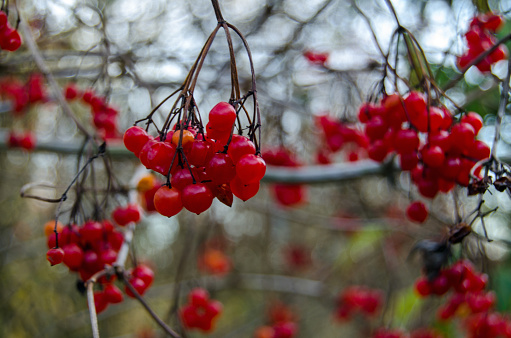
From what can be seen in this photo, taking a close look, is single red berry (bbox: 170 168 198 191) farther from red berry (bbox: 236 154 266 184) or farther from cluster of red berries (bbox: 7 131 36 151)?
cluster of red berries (bbox: 7 131 36 151)

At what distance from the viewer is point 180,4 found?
3.91m

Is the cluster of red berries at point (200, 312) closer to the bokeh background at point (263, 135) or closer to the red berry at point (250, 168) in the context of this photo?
the bokeh background at point (263, 135)

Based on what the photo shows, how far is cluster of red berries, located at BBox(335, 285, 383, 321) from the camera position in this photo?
3773 mm

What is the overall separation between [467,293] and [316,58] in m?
2.04

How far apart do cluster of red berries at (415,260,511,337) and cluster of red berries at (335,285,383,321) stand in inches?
62.9

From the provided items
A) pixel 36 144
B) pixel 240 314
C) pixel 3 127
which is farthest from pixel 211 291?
pixel 240 314

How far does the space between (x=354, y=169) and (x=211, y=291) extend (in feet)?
6.84

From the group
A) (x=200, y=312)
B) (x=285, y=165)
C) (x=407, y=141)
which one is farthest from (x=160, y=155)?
(x=285, y=165)

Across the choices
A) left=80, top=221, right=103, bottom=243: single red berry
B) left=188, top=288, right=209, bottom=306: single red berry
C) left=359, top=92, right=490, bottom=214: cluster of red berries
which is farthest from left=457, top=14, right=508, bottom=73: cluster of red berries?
left=188, top=288, right=209, bottom=306: single red berry

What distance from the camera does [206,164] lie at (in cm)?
89

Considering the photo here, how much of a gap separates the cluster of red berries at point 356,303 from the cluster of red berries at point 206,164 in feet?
11.0

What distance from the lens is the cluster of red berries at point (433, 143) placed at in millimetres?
1250

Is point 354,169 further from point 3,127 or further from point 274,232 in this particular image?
point 274,232

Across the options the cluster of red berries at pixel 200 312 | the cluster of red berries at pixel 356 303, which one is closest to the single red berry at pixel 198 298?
the cluster of red berries at pixel 200 312
